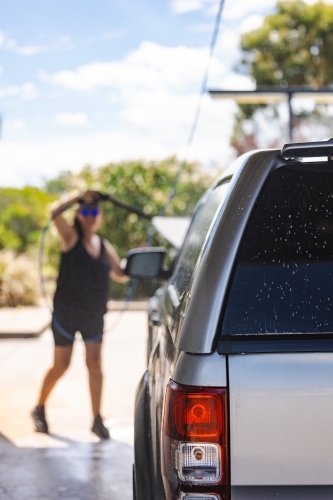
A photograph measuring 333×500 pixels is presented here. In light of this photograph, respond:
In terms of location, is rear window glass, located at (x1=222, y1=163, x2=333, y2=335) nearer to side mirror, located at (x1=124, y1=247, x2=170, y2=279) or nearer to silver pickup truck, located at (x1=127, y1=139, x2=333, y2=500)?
silver pickup truck, located at (x1=127, y1=139, x2=333, y2=500)

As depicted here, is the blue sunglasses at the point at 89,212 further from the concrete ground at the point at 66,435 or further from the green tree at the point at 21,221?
the green tree at the point at 21,221

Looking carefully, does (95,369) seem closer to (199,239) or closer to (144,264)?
(144,264)

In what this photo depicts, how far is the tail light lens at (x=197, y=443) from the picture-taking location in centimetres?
223

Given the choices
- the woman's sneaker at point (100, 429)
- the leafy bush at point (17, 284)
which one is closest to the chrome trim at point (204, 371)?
the woman's sneaker at point (100, 429)

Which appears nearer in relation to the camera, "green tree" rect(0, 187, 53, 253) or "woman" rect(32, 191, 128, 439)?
"woman" rect(32, 191, 128, 439)

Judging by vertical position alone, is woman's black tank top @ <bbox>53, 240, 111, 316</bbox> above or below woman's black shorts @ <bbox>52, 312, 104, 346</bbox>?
above

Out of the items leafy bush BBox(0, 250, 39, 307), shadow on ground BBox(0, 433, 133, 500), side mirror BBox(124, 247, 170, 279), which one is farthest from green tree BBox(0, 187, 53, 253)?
side mirror BBox(124, 247, 170, 279)

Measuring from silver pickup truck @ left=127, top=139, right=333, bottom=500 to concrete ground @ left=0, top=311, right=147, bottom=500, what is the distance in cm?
254

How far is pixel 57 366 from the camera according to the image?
238 inches

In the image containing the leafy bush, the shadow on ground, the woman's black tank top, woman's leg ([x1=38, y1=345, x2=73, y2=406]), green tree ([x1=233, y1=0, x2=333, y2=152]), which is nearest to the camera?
the shadow on ground

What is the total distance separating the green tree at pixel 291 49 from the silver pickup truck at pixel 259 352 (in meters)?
27.4

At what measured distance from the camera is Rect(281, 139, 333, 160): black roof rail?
8.29ft

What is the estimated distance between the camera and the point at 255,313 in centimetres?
233

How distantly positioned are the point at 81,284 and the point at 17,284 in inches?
378
